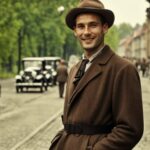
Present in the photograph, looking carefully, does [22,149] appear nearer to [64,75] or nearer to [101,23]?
[101,23]

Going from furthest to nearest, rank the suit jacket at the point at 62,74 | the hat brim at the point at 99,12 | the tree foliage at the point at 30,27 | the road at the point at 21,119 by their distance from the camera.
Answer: the tree foliage at the point at 30,27
the suit jacket at the point at 62,74
the road at the point at 21,119
the hat brim at the point at 99,12

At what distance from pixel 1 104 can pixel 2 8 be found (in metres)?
21.3

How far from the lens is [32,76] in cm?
3309

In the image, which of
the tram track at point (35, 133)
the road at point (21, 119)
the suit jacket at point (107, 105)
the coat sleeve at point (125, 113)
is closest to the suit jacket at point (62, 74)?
the road at point (21, 119)

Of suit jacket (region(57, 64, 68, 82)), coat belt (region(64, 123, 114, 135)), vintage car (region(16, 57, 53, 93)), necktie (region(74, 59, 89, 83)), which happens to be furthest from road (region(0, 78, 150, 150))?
vintage car (region(16, 57, 53, 93))

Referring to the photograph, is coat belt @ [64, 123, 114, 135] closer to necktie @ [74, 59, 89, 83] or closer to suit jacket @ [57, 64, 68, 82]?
necktie @ [74, 59, 89, 83]

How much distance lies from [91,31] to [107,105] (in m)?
0.50

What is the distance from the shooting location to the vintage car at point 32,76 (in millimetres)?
32062

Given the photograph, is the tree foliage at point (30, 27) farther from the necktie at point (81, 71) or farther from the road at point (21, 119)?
the necktie at point (81, 71)

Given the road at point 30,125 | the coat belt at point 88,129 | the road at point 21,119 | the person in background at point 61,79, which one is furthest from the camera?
the person in background at point 61,79

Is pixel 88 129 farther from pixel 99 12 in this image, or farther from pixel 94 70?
pixel 99 12

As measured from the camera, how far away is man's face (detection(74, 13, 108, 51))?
3.56m

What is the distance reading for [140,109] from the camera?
Answer: 334 centimetres

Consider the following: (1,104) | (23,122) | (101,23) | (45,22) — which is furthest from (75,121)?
(45,22)
